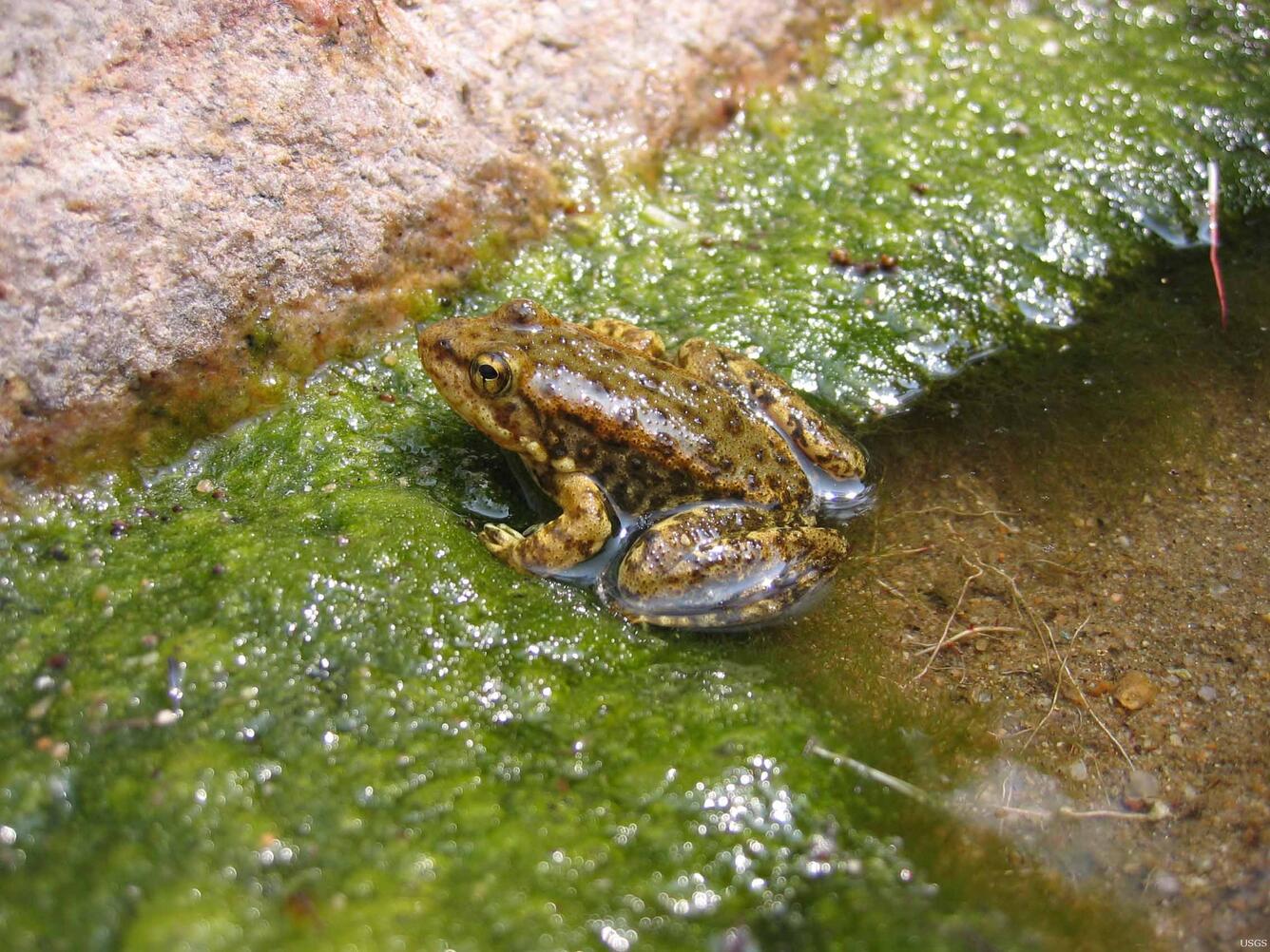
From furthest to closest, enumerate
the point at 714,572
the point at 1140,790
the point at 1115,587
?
the point at 1115,587
the point at 714,572
the point at 1140,790

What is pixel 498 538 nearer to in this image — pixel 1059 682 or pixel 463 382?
pixel 463 382

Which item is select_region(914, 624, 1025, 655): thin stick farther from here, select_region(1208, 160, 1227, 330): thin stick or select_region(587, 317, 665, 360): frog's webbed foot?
select_region(1208, 160, 1227, 330): thin stick

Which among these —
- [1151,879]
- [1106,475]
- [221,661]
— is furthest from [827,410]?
[221,661]

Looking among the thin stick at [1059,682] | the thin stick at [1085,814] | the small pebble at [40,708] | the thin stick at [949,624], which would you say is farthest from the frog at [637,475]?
the small pebble at [40,708]

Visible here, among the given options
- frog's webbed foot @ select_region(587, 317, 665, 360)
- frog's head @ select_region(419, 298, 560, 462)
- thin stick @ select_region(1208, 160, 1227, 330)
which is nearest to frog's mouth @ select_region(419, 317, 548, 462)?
frog's head @ select_region(419, 298, 560, 462)

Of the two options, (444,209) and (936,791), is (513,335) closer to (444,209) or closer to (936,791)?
(444,209)

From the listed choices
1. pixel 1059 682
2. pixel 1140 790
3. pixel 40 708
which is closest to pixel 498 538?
pixel 40 708
